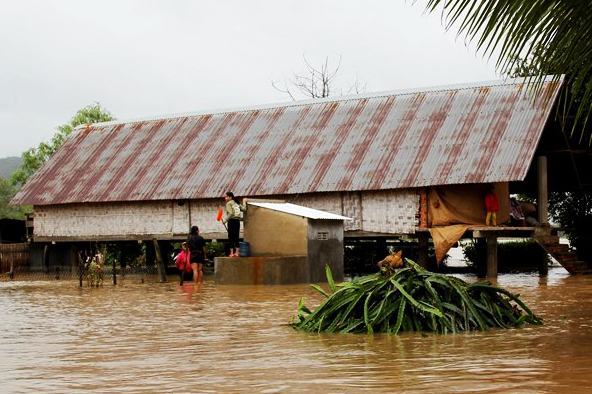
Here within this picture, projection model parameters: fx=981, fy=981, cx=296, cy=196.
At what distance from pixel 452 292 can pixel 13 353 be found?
4182mm

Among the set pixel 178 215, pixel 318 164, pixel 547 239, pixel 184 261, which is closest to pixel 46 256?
pixel 178 215

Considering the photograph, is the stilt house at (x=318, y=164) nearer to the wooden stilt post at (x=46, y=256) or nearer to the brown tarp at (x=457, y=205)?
the brown tarp at (x=457, y=205)

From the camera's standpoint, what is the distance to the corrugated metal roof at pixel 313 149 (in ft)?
78.2

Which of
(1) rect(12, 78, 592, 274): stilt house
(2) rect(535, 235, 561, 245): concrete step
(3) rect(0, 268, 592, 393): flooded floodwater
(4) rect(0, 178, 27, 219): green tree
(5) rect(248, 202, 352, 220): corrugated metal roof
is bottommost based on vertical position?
(3) rect(0, 268, 592, 393): flooded floodwater

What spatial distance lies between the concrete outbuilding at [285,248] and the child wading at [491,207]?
4095mm

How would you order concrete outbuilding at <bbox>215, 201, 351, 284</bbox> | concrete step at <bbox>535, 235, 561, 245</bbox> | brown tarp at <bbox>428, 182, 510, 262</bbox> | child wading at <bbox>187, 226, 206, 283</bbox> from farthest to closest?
1. brown tarp at <bbox>428, 182, 510, 262</bbox>
2. concrete step at <bbox>535, 235, 561, 245</bbox>
3. child wading at <bbox>187, 226, 206, 283</bbox>
4. concrete outbuilding at <bbox>215, 201, 351, 284</bbox>

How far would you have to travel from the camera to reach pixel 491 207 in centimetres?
2361

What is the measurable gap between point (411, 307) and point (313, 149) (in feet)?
57.5

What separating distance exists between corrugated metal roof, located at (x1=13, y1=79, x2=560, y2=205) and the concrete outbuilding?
3.62 meters

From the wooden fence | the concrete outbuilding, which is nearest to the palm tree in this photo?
the concrete outbuilding

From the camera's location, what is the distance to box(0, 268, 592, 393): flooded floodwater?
6.45 metres

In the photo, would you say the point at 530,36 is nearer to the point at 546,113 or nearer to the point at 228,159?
the point at 546,113

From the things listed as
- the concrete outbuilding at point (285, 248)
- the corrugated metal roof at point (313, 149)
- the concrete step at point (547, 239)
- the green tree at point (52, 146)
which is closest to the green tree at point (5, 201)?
the green tree at point (52, 146)

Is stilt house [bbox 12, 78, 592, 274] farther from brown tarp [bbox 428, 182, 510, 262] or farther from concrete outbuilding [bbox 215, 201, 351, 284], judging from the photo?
concrete outbuilding [bbox 215, 201, 351, 284]
